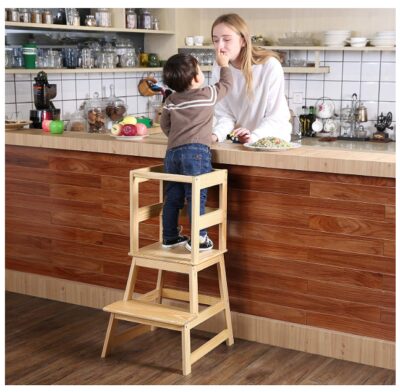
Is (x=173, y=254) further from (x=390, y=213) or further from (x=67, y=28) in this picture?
(x=67, y=28)

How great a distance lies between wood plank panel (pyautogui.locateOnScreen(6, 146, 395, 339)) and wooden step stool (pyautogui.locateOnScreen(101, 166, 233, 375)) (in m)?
0.15

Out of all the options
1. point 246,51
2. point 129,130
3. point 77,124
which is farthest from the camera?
point 77,124

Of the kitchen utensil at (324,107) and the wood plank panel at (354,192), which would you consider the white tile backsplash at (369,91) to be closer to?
the kitchen utensil at (324,107)

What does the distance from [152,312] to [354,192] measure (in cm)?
96

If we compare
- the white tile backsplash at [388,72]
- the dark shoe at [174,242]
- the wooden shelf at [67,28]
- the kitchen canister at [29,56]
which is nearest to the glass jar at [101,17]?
the wooden shelf at [67,28]

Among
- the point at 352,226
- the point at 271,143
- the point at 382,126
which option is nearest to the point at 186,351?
the point at 352,226

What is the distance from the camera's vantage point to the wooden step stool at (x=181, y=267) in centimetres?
295

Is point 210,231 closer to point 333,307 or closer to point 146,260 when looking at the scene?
point 146,260

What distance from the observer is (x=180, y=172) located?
10.2 feet

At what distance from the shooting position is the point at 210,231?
3.40m

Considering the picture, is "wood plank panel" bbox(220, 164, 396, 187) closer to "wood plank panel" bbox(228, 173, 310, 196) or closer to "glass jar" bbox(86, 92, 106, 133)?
"wood plank panel" bbox(228, 173, 310, 196)

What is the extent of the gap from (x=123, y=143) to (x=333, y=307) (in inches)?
48.4

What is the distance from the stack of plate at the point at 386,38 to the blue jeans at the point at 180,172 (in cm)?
260

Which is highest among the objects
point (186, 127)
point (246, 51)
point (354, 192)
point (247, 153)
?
point (246, 51)
